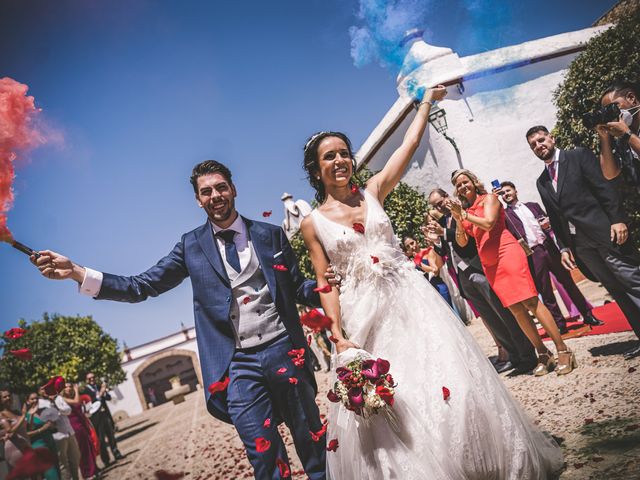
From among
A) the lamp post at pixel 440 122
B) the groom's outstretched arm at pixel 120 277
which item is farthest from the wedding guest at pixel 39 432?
the lamp post at pixel 440 122

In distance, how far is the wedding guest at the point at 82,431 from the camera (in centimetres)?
1024

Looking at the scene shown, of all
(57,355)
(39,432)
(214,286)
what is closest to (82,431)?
(39,432)

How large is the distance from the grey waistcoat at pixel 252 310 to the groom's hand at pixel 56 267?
0.99m

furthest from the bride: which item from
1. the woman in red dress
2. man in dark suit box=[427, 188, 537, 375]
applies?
man in dark suit box=[427, 188, 537, 375]

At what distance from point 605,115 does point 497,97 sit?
14196 millimetres

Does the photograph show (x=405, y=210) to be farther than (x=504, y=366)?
Yes

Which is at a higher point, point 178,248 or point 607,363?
point 178,248

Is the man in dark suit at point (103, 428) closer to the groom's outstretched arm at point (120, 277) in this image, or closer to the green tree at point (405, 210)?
the green tree at point (405, 210)

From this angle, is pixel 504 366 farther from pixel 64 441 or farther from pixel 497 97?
pixel 497 97

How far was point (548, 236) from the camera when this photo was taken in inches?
287

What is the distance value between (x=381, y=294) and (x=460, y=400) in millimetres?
797

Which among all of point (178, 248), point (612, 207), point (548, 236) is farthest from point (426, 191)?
point (178, 248)

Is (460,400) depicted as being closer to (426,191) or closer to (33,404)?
(33,404)

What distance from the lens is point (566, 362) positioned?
15.2 feet
